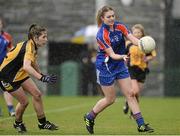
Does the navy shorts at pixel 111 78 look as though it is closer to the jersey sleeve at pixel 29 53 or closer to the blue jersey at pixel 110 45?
the blue jersey at pixel 110 45

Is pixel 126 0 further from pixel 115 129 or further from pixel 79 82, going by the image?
pixel 115 129

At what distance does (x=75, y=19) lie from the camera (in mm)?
36406

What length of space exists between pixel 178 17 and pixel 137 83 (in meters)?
19.1

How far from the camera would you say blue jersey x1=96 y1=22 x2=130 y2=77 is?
13625 millimetres

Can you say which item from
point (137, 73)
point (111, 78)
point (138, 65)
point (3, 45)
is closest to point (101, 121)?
point (137, 73)

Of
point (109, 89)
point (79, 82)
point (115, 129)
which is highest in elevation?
point (109, 89)

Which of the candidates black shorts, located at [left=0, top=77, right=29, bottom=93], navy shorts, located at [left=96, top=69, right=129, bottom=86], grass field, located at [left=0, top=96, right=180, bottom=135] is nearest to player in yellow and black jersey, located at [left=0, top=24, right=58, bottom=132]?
black shorts, located at [left=0, top=77, right=29, bottom=93]

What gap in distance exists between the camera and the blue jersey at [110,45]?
1362 centimetres

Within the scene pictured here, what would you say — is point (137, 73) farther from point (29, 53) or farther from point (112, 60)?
point (29, 53)

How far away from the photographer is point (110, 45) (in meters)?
13.6

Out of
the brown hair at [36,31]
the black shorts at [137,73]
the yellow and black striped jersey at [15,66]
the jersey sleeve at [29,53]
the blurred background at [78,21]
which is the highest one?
the brown hair at [36,31]

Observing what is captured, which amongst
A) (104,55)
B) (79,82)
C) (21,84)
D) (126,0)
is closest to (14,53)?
(21,84)

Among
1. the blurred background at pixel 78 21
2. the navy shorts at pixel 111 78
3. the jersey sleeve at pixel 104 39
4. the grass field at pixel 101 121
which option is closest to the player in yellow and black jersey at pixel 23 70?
the grass field at pixel 101 121

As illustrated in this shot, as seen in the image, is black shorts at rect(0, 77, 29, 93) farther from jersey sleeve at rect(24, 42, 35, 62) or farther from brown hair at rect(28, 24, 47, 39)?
brown hair at rect(28, 24, 47, 39)
